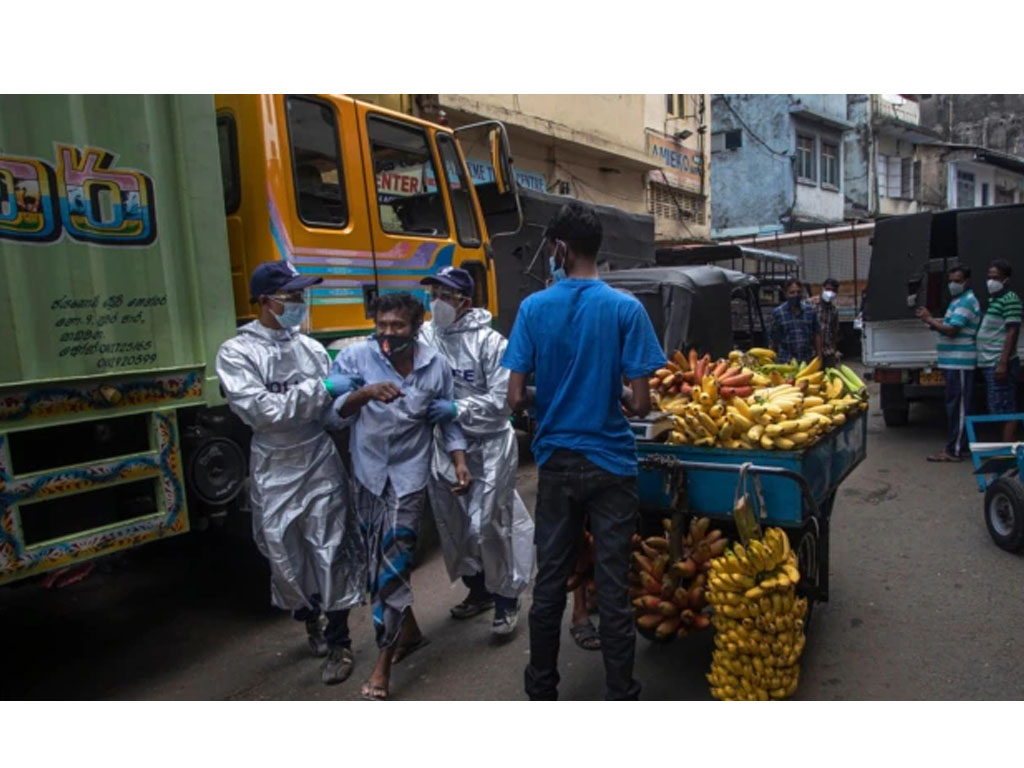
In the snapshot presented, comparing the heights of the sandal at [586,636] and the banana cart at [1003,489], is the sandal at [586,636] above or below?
below

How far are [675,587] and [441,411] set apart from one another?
1241 millimetres

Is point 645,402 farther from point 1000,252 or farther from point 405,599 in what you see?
point 1000,252

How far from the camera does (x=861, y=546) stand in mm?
4902

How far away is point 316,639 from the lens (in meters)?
3.62

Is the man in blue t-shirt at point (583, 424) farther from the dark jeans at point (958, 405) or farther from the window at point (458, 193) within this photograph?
the dark jeans at point (958, 405)

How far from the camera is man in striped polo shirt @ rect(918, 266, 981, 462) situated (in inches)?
267

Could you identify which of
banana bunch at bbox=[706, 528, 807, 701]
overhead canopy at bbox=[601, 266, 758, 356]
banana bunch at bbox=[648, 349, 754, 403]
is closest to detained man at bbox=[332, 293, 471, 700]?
banana bunch at bbox=[648, 349, 754, 403]

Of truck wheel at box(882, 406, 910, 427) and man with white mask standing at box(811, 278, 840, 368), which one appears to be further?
man with white mask standing at box(811, 278, 840, 368)

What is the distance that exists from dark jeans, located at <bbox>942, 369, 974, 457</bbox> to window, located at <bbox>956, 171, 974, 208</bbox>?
1082 inches

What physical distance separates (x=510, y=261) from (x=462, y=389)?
4940mm

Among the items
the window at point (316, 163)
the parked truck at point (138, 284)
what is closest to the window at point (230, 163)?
the parked truck at point (138, 284)

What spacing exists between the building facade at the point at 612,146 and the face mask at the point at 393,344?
7.95 metres

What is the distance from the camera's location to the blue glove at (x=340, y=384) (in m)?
3.16

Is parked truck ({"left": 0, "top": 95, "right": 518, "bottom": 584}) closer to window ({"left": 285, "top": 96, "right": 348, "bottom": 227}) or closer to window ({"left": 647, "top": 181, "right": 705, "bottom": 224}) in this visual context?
window ({"left": 285, "top": 96, "right": 348, "bottom": 227})
